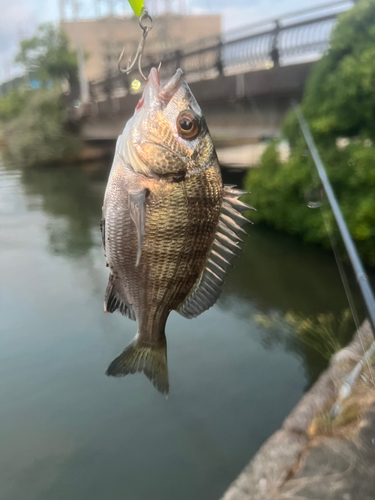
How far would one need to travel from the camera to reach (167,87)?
0.80 m

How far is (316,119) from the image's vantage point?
5.78 m

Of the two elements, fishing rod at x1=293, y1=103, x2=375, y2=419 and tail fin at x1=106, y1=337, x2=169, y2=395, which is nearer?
tail fin at x1=106, y1=337, x2=169, y2=395

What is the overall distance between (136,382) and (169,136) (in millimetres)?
3946

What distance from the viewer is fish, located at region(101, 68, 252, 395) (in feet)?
2.56

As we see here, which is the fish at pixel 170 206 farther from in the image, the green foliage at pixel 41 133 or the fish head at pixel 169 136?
the green foliage at pixel 41 133

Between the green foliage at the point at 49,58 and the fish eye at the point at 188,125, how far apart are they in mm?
13279

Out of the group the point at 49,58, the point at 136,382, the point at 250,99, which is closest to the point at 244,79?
the point at 250,99

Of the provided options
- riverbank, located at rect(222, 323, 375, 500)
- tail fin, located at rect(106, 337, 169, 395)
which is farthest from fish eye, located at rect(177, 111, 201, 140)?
riverbank, located at rect(222, 323, 375, 500)

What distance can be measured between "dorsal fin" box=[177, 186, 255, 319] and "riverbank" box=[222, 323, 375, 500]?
205 centimetres

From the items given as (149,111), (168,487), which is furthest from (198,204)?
(168,487)

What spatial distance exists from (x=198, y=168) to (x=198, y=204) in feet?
0.26

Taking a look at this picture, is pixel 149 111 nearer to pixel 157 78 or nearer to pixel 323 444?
pixel 157 78

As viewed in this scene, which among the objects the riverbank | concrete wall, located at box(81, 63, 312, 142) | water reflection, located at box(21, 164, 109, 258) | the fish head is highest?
concrete wall, located at box(81, 63, 312, 142)

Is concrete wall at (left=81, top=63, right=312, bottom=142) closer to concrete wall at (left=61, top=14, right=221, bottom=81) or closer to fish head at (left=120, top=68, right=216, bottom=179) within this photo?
fish head at (left=120, top=68, right=216, bottom=179)
